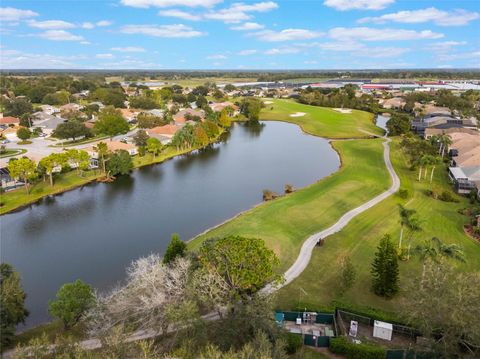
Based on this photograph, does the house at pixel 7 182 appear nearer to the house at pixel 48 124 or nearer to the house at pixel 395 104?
the house at pixel 48 124

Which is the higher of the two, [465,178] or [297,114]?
[297,114]

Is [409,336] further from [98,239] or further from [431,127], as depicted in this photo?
[431,127]

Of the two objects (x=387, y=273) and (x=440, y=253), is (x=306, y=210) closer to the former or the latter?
(x=387, y=273)

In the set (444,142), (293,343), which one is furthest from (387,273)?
(444,142)

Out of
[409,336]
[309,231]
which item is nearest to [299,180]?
[309,231]

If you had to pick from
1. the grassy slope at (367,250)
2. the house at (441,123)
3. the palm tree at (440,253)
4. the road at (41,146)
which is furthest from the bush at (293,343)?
the house at (441,123)

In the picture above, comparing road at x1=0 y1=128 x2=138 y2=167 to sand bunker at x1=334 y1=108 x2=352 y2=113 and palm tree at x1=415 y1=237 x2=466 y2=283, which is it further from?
sand bunker at x1=334 y1=108 x2=352 y2=113

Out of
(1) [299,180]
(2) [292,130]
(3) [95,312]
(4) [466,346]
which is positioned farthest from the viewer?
(2) [292,130]
